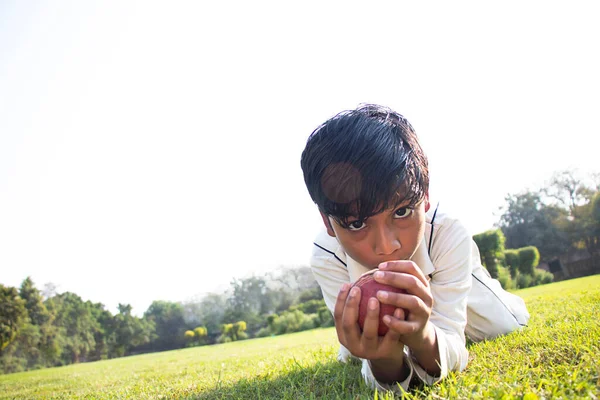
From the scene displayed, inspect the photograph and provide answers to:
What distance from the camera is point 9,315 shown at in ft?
106

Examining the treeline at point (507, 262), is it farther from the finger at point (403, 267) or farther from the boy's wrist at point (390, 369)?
the finger at point (403, 267)

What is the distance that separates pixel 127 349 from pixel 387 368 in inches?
2288

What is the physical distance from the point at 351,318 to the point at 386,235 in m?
0.52

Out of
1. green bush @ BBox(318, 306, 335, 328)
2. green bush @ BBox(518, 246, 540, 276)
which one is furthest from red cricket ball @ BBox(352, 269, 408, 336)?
green bush @ BBox(518, 246, 540, 276)

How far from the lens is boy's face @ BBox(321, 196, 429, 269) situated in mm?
2207

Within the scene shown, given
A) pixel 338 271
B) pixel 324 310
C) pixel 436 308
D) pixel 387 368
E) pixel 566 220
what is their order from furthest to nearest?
pixel 566 220 → pixel 324 310 → pixel 338 271 → pixel 436 308 → pixel 387 368

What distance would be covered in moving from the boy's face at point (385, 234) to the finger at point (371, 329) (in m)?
0.47

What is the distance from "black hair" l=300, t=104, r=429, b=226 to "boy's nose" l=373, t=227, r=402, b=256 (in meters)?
0.13

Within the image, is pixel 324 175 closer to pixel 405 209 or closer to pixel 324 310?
pixel 405 209

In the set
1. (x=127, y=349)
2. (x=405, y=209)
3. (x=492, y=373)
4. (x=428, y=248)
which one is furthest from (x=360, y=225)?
(x=127, y=349)

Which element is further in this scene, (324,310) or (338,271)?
(324,310)

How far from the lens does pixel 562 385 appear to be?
1920 mm

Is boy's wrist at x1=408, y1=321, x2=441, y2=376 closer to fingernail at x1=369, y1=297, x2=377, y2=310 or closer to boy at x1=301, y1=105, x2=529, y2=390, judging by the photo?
boy at x1=301, y1=105, x2=529, y2=390

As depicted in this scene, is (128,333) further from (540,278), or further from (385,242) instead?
(385,242)
